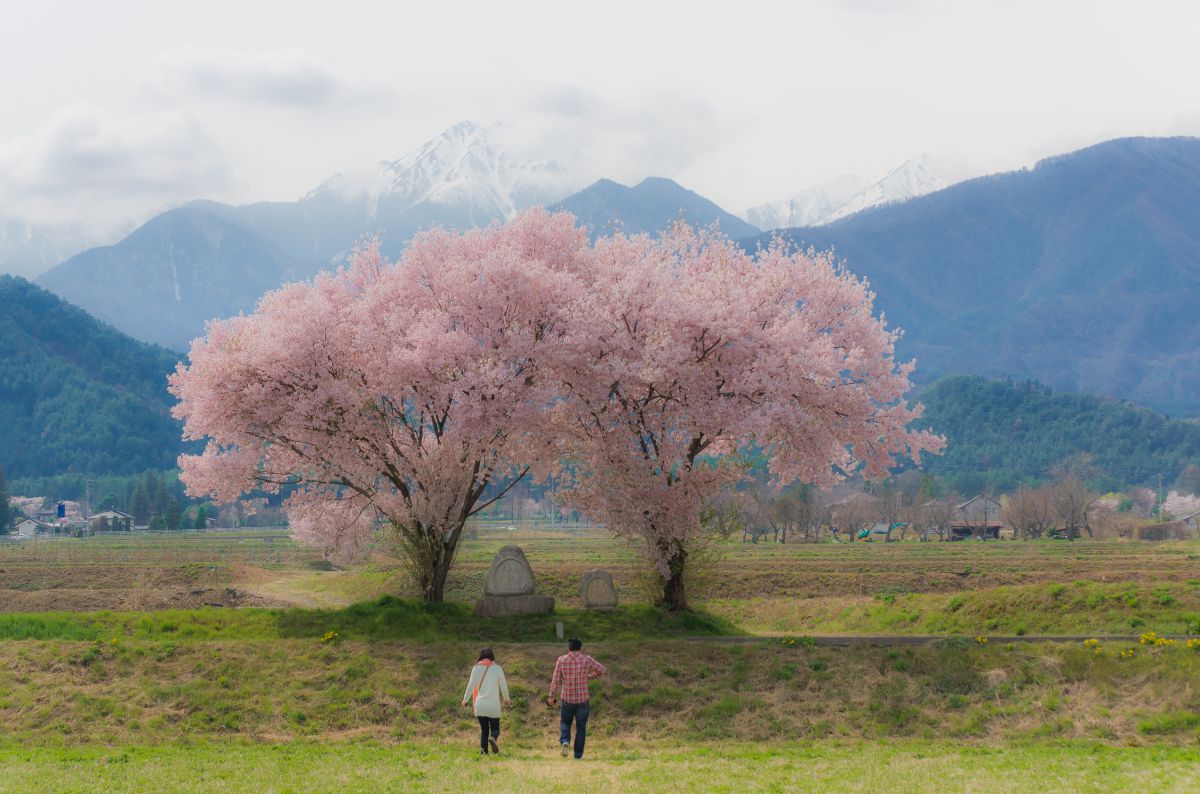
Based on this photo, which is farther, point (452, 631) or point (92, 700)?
point (452, 631)

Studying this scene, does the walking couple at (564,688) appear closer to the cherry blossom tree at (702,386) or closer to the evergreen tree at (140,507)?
the cherry blossom tree at (702,386)

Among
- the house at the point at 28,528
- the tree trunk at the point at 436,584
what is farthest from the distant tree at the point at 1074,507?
the house at the point at 28,528

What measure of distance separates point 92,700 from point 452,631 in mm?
9089

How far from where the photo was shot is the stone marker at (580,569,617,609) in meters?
30.5

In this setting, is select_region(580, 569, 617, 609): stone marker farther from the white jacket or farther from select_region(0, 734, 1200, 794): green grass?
the white jacket

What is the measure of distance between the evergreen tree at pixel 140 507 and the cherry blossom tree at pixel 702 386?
488 feet

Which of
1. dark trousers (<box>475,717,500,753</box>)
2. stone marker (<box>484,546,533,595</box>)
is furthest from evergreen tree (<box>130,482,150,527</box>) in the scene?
dark trousers (<box>475,717,500,753</box>)

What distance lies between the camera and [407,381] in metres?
28.5

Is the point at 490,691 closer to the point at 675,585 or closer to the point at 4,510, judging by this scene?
the point at 675,585

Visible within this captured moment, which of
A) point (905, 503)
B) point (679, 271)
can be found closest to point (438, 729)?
point (679, 271)

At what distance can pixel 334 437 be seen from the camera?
28.7 meters

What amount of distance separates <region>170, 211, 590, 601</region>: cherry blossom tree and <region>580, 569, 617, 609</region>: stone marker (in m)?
4.06

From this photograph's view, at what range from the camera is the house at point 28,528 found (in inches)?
5664

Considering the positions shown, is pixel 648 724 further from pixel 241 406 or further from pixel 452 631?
pixel 241 406
